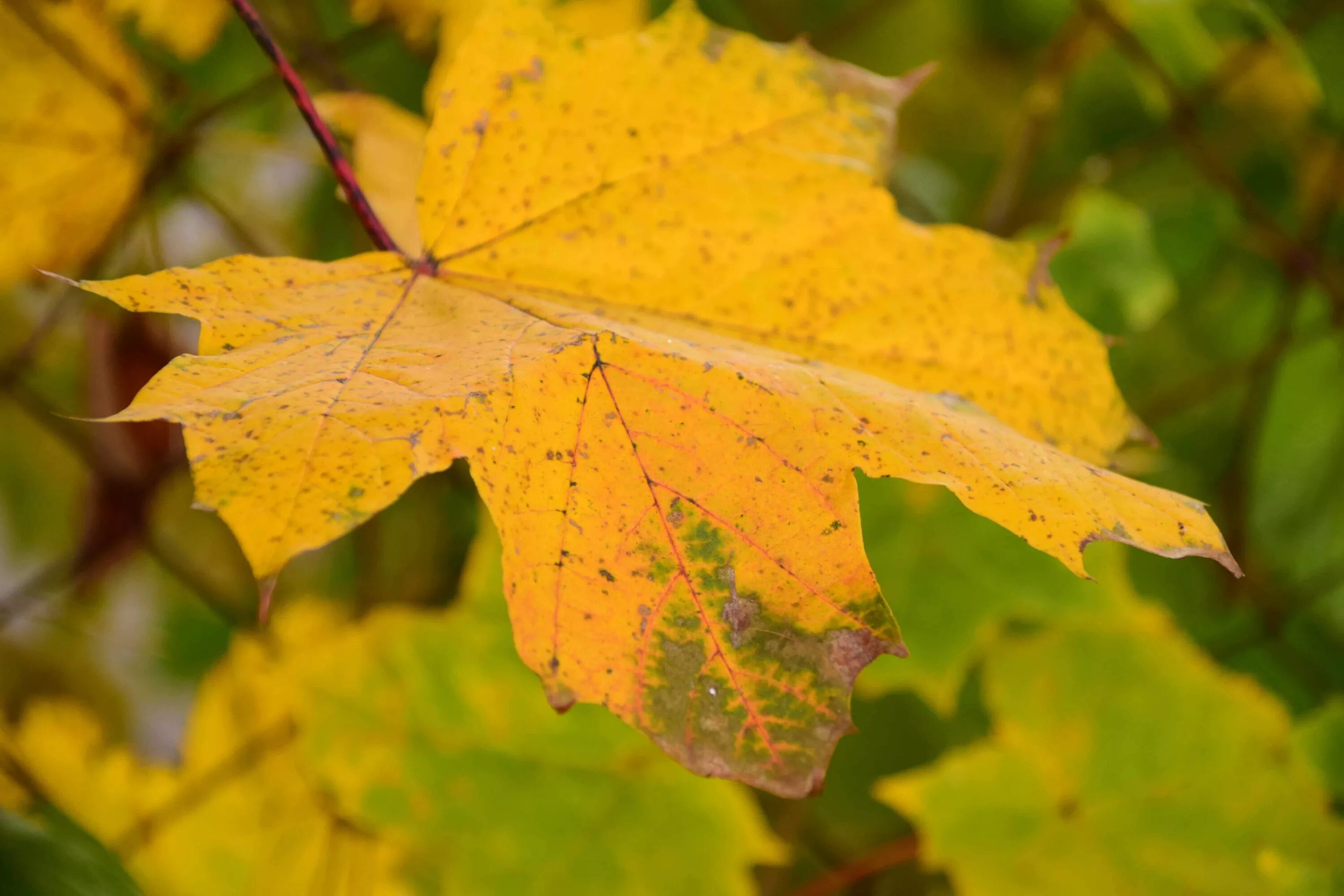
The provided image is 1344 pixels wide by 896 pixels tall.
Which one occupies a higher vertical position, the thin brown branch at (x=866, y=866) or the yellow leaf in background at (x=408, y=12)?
the yellow leaf in background at (x=408, y=12)

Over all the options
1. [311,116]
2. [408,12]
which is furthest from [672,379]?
[408,12]

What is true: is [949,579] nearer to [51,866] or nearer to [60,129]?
[51,866]

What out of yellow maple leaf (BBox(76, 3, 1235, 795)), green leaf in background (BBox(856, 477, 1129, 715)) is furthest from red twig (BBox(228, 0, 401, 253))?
green leaf in background (BBox(856, 477, 1129, 715))

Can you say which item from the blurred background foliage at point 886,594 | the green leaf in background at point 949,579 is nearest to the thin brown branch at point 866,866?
the blurred background foliage at point 886,594

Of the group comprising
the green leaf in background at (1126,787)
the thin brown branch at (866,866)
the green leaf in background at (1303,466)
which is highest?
the green leaf in background at (1126,787)

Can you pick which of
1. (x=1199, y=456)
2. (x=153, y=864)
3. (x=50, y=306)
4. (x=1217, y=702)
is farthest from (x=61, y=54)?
(x=1199, y=456)

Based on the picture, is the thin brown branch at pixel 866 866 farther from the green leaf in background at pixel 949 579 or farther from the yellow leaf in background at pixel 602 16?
the yellow leaf in background at pixel 602 16

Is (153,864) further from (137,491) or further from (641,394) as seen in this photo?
(641,394)
